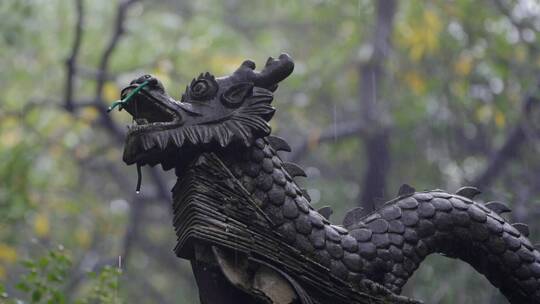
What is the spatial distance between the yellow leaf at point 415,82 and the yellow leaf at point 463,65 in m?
0.45

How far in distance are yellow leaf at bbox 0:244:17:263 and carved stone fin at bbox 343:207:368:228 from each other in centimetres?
699

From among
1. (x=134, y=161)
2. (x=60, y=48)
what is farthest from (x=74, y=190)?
(x=134, y=161)

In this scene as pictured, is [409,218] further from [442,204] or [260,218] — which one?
[260,218]

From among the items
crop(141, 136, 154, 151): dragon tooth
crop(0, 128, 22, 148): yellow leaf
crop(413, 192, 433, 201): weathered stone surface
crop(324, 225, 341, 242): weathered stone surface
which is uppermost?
crop(0, 128, 22, 148): yellow leaf

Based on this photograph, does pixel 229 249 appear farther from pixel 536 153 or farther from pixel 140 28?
pixel 140 28

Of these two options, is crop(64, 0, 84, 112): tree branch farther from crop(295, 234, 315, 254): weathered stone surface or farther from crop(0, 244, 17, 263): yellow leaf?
crop(295, 234, 315, 254): weathered stone surface

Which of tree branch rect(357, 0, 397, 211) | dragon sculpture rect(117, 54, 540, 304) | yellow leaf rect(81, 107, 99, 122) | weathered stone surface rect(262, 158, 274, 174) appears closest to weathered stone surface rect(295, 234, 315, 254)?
dragon sculpture rect(117, 54, 540, 304)

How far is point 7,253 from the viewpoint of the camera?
9.86m

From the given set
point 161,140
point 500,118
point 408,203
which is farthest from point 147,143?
point 500,118

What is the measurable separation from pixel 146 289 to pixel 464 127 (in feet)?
16.0

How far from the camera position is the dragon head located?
3.11 metres

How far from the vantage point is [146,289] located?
1279 centimetres

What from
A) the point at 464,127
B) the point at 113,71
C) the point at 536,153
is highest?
the point at 113,71

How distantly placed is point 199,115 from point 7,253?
7.21 m
